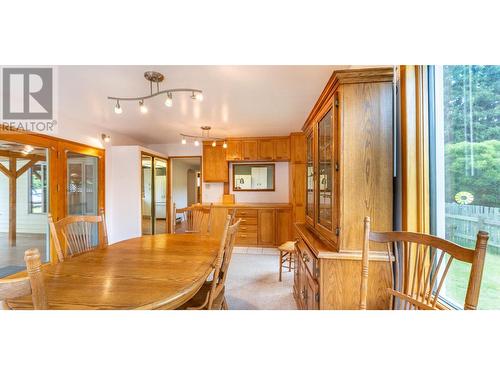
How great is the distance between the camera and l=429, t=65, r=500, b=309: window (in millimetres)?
1031

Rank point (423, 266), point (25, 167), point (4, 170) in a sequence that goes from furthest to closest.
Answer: point (25, 167), point (4, 170), point (423, 266)

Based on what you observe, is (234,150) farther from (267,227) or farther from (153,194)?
(153,194)

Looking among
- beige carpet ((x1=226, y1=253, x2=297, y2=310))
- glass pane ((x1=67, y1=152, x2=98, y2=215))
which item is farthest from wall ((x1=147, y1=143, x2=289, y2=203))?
glass pane ((x1=67, y1=152, x2=98, y2=215))

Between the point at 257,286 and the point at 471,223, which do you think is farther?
the point at 257,286

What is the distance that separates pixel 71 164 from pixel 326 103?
399 centimetres

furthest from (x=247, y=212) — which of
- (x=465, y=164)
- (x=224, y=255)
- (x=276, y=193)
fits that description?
(x=465, y=164)

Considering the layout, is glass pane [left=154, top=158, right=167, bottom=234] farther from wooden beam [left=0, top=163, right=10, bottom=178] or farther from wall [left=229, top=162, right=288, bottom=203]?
wooden beam [left=0, top=163, right=10, bottom=178]

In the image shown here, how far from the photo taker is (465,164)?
1.16 m

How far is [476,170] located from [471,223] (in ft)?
0.95

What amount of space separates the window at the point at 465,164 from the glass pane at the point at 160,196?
4926 mm

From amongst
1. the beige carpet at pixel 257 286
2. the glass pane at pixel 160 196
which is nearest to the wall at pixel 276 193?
the beige carpet at pixel 257 286
